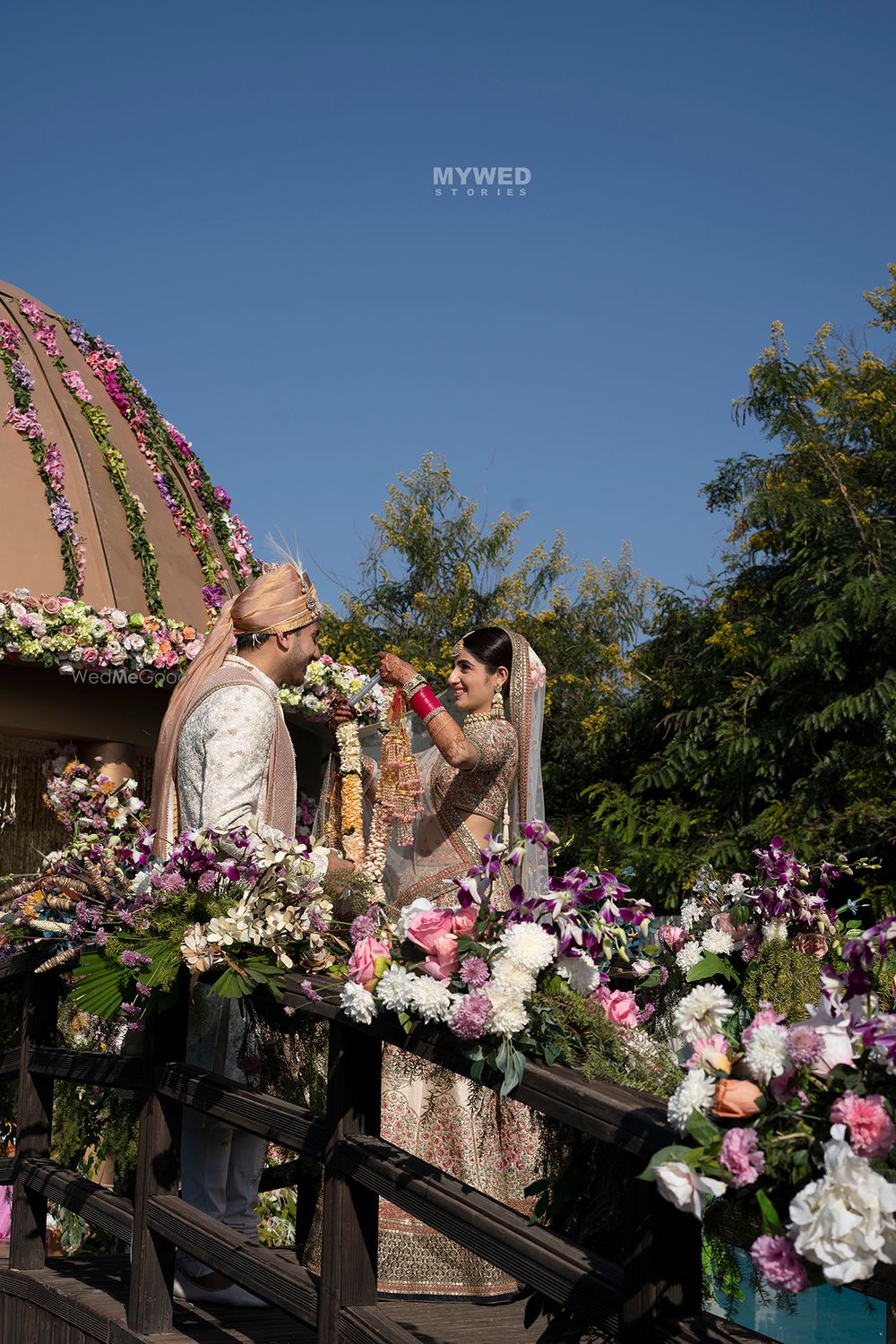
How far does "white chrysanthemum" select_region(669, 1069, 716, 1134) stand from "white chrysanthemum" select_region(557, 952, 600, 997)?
0.64 meters

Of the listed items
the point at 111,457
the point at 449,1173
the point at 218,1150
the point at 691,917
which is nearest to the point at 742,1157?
the point at 691,917

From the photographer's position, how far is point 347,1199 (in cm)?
282

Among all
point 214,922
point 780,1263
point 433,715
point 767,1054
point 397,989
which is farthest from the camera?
point 433,715

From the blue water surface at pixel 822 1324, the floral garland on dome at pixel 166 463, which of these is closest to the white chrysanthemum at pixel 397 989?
the blue water surface at pixel 822 1324

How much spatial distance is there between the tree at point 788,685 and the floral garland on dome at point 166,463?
168 inches

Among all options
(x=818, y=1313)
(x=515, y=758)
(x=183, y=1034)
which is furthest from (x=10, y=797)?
(x=818, y=1313)

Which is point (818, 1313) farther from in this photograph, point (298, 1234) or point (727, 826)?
point (727, 826)

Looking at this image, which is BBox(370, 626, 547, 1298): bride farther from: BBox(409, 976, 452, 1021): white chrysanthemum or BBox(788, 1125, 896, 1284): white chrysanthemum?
BBox(788, 1125, 896, 1284): white chrysanthemum

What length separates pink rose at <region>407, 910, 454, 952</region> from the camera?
2521 millimetres

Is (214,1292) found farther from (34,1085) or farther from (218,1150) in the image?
(34,1085)

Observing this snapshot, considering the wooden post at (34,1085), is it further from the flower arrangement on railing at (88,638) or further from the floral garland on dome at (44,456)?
the floral garland on dome at (44,456)

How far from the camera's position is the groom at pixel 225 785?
140 inches

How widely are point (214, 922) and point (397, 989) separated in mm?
651

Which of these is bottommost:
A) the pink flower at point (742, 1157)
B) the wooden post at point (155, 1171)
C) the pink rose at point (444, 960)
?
the wooden post at point (155, 1171)
